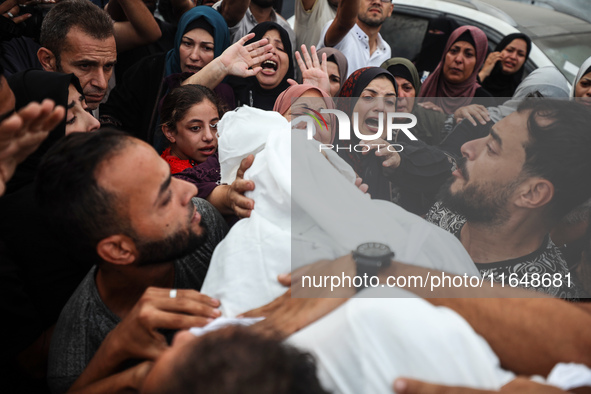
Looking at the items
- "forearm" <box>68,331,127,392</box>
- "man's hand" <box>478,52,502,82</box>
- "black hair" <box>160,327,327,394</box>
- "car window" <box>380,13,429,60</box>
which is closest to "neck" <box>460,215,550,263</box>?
"black hair" <box>160,327,327,394</box>

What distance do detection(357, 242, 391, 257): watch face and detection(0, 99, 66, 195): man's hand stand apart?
93 centimetres

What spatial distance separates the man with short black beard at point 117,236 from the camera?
1.21 m

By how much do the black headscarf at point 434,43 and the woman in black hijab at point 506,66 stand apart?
0.63m

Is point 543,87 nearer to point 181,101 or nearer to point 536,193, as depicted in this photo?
point 536,193

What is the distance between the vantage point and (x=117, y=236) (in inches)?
52.1

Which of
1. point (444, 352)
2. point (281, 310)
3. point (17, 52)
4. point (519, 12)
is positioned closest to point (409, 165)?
point (281, 310)

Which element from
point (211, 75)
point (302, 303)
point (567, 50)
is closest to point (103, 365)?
point (302, 303)

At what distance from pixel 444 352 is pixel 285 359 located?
0.99 feet

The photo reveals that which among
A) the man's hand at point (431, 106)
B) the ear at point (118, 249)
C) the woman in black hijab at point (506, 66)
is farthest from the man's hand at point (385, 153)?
the woman in black hijab at point (506, 66)

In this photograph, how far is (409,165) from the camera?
8.79ft

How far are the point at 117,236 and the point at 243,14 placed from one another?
9.29 feet

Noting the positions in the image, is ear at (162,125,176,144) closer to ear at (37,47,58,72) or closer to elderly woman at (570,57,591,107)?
ear at (37,47,58,72)

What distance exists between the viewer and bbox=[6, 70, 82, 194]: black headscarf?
1829 millimetres

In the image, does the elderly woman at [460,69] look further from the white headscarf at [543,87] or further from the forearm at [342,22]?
the forearm at [342,22]
